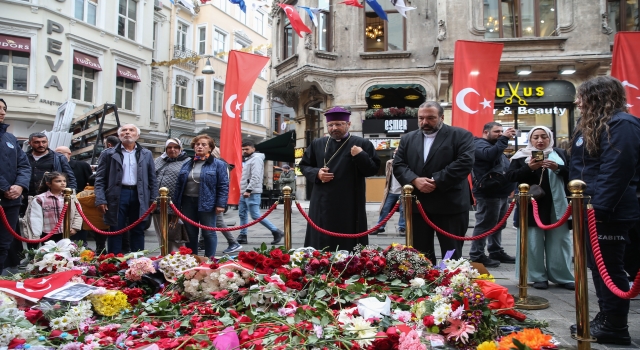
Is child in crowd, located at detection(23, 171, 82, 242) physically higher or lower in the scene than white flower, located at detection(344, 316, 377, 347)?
higher

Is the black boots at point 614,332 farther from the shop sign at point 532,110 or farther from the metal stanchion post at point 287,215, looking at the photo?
the shop sign at point 532,110

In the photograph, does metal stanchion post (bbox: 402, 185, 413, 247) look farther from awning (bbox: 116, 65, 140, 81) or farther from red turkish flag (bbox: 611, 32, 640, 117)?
awning (bbox: 116, 65, 140, 81)

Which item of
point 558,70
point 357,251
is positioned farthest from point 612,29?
point 357,251

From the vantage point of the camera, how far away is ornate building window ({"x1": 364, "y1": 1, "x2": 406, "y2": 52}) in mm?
16609

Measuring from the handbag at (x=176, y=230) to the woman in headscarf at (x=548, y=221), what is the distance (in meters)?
3.90

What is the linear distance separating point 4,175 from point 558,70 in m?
15.3

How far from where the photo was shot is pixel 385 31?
54.7 feet

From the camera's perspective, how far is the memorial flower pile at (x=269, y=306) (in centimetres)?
243

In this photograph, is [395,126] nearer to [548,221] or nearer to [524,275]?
[548,221]

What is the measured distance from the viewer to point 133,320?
284cm

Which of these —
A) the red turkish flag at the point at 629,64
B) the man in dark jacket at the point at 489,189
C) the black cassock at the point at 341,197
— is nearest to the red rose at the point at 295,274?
the black cassock at the point at 341,197

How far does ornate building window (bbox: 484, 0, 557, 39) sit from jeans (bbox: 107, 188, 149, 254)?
13.1 metres

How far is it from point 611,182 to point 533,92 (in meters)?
13.7

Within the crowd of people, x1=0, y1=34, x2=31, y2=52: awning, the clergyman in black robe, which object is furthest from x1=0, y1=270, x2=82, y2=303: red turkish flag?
x1=0, y1=34, x2=31, y2=52: awning
